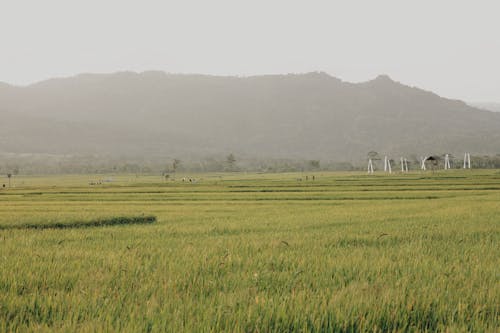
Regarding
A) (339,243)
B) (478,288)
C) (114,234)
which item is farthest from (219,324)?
(114,234)

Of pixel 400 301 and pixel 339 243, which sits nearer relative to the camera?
pixel 400 301

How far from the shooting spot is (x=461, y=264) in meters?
7.37

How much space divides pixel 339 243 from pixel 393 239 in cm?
154

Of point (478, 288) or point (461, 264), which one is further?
point (461, 264)

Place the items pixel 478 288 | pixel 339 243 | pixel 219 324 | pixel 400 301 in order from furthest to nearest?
1. pixel 339 243
2. pixel 478 288
3. pixel 400 301
4. pixel 219 324

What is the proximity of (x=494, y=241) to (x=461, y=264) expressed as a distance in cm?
391

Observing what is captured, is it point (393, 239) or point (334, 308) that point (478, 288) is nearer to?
point (334, 308)

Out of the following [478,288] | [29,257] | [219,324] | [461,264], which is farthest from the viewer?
[29,257]

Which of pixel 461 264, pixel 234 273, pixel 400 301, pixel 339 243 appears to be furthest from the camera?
pixel 339 243

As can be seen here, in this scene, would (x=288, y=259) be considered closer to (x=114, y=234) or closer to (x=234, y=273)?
(x=234, y=273)

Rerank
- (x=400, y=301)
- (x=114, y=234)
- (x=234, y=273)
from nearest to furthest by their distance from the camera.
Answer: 1. (x=400, y=301)
2. (x=234, y=273)
3. (x=114, y=234)

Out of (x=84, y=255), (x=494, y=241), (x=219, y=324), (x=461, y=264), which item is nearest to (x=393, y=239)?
(x=494, y=241)

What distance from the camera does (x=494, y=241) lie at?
10586 millimetres

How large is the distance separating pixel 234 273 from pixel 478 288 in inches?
126
